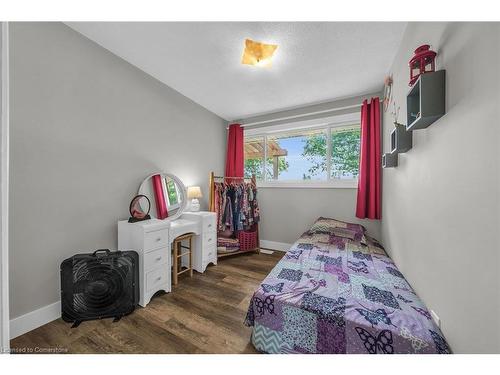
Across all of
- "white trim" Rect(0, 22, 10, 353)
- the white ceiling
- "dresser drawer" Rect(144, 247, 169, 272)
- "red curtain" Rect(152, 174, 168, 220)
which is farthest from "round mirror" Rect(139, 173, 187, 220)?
"white trim" Rect(0, 22, 10, 353)

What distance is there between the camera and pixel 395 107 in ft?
5.91

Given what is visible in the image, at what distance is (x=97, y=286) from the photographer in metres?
1.50

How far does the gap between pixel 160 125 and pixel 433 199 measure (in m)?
2.68

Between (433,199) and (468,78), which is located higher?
(468,78)

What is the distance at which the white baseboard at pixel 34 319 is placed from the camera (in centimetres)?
130

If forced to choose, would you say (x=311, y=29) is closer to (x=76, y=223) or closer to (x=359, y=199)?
(x=359, y=199)

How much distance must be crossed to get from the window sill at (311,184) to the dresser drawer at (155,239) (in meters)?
1.91

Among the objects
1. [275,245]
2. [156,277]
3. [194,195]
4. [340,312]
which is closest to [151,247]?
[156,277]

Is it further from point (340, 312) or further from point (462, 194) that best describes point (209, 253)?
point (462, 194)

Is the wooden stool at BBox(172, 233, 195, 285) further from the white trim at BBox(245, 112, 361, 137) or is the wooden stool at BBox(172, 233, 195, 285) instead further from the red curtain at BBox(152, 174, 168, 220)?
the white trim at BBox(245, 112, 361, 137)

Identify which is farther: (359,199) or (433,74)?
(359,199)

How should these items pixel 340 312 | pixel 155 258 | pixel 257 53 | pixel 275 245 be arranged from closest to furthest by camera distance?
pixel 340 312 → pixel 257 53 → pixel 155 258 → pixel 275 245

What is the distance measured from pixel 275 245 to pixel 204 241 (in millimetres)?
1352
